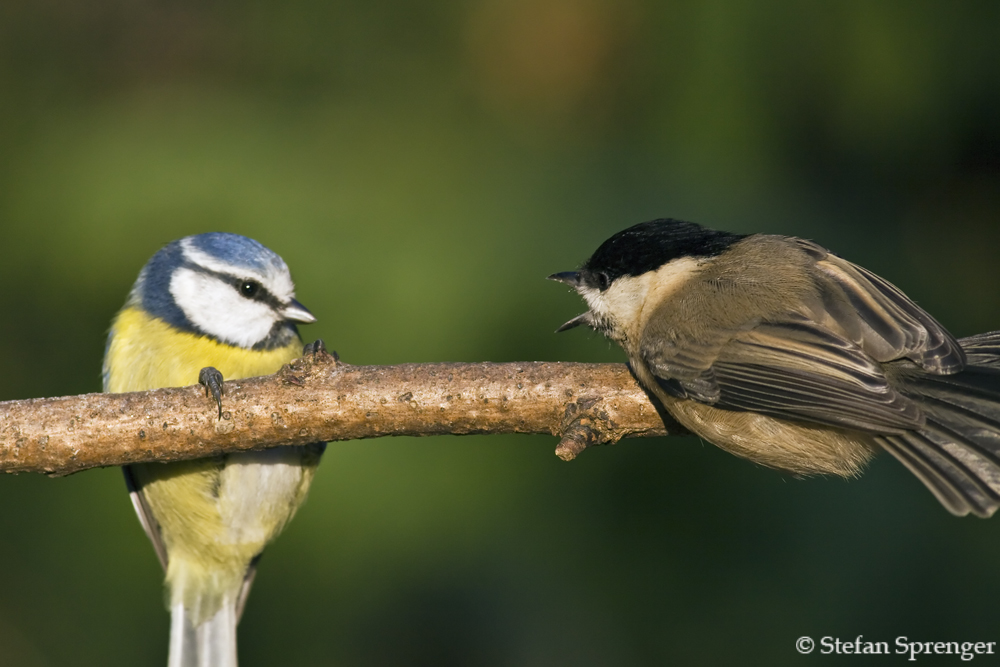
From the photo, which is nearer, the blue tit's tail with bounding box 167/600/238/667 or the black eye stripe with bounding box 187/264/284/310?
the black eye stripe with bounding box 187/264/284/310

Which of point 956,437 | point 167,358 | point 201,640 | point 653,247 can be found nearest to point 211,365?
point 167,358

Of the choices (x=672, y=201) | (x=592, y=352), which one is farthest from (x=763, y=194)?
(x=592, y=352)

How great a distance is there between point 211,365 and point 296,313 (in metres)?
0.26

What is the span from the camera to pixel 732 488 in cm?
269

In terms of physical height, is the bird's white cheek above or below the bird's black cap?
above

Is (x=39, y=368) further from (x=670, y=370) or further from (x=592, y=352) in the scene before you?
(x=670, y=370)

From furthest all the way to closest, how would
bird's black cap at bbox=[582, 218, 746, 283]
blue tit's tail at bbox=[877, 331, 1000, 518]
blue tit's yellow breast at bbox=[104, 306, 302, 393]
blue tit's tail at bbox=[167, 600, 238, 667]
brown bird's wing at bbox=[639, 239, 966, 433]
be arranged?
blue tit's tail at bbox=[167, 600, 238, 667] < blue tit's yellow breast at bbox=[104, 306, 302, 393] < bird's black cap at bbox=[582, 218, 746, 283] < brown bird's wing at bbox=[639, 239, 966, 433] < blue tit's tail at bbox=[877, 331, 1000, 518]

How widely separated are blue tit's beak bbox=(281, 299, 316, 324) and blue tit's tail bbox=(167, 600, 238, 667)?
95 centimetres

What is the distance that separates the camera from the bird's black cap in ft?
7.36

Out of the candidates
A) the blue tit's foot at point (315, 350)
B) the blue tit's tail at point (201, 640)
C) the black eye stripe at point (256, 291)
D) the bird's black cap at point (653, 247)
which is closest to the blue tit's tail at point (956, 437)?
the bird's black cap at point (653, 247)

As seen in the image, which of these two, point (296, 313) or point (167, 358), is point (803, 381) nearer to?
point (296, 313)

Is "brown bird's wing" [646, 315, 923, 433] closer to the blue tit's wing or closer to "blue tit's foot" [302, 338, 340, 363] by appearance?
"blue tit's foot" [302, 338, 340, 363]

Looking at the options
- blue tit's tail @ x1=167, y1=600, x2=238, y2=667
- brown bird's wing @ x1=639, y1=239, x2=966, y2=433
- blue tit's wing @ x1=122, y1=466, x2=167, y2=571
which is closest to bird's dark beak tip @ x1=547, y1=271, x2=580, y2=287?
brown bird's wing @ x1=639, y1=239, x2=966, y2=433

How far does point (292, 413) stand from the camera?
74.1 inches
